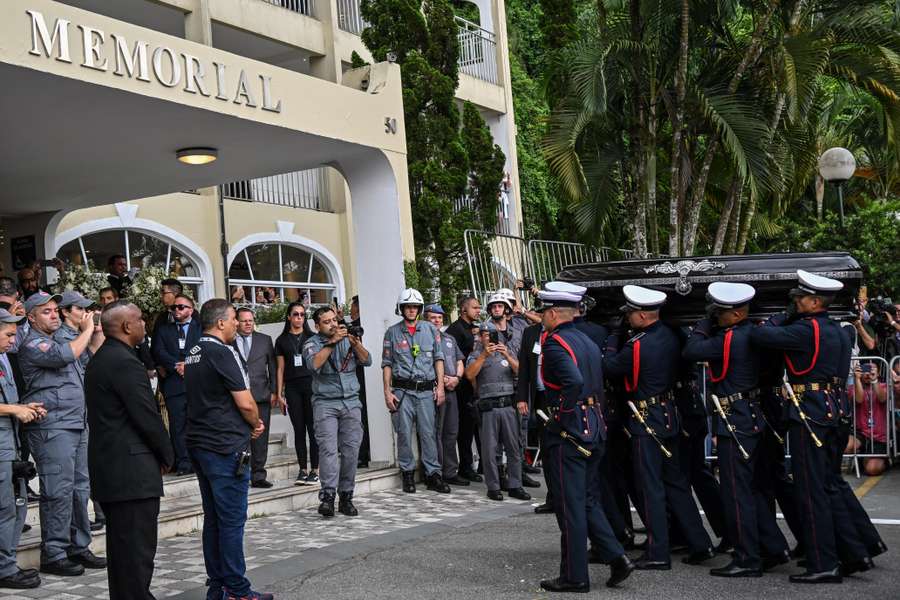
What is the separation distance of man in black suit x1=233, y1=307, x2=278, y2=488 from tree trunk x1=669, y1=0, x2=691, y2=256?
812 cm

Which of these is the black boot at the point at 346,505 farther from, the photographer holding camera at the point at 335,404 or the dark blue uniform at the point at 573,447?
the dark blue uniform at the point at 573,447

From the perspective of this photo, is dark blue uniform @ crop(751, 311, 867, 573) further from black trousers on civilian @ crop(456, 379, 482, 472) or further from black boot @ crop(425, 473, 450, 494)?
black trousers on civilian @ crop(456, 379, 482, 472)

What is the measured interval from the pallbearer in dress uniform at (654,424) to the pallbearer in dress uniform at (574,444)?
0.45m

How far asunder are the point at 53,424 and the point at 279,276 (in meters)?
12.5

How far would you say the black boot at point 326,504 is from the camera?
990cm

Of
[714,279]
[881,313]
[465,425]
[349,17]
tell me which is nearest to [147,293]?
[465,425]

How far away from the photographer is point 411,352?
446 inches

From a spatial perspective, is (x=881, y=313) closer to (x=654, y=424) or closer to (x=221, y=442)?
(x=654, y=424)

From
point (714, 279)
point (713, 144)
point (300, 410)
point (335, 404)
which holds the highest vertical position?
point (713, 144)

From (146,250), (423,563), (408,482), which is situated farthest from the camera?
(146,250)

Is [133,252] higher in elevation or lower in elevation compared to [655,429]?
higher

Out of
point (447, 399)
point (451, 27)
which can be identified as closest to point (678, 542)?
point (447, 399)

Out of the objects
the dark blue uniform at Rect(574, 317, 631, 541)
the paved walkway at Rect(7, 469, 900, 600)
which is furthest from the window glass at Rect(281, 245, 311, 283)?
the dark blue uniform at Rect(574, 317, 631, 541)

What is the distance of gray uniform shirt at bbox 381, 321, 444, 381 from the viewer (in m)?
11.3
